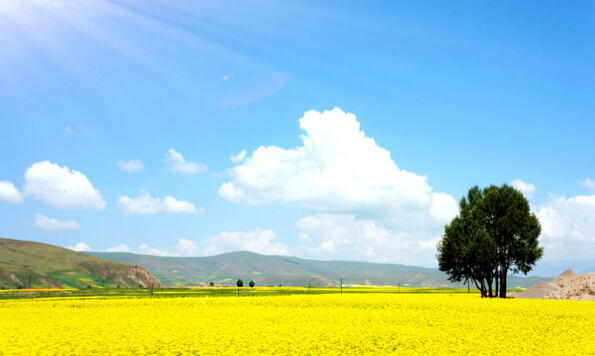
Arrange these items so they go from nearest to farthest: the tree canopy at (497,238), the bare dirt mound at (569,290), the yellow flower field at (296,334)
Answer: the yellow flower field at (296,334)
the bare dirt mound at (569,290)
the tree canopy at (497,238)

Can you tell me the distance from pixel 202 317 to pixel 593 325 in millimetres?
34174

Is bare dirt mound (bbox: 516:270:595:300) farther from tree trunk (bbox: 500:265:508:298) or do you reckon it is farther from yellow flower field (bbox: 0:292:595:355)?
yellow flower field (bbox: 0:292:595:355)

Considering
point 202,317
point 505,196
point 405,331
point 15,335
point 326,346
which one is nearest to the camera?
point 326,346

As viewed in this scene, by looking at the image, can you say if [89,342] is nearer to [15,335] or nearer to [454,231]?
[15,335]

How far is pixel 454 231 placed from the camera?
88.1 metres

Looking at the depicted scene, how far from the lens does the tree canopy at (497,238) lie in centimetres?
8375

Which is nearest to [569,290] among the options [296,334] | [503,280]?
[503,280]

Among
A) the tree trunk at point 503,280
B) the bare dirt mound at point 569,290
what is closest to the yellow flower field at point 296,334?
the bare dirt mound at point 569,290

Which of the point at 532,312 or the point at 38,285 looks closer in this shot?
the point at 532,312

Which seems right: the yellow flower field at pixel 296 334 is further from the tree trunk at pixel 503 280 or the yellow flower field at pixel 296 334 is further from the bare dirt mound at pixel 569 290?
the tree trunk at pixel 503 280

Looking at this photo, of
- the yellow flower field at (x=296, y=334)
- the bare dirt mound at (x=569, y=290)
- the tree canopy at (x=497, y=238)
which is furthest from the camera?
the tree canopy at (x=497, y=238)

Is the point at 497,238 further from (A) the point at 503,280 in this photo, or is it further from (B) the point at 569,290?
(B) the point at 569,290

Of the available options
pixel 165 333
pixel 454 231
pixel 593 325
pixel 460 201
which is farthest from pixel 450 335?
pixel 460 201

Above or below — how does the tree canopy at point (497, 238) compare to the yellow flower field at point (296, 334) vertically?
above
